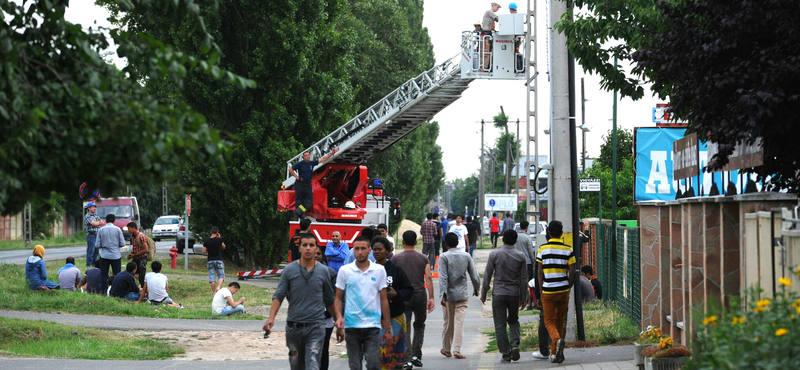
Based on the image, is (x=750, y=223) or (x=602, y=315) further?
(x=602, y=315)

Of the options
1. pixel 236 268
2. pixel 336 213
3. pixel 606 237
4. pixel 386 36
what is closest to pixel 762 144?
pixel 606 237

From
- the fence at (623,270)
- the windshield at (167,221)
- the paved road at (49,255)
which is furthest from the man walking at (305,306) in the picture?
the windshield at (167,221)

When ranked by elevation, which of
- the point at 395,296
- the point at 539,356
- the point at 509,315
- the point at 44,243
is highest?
the point at 395,296

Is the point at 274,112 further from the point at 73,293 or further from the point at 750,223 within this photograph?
the point at 750,223

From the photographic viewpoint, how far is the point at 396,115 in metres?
24.2

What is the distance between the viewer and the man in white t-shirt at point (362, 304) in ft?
30.2

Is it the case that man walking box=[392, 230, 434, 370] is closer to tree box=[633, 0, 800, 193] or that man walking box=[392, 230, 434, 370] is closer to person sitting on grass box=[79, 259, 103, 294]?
tree box=[633, 0, 800, 193]

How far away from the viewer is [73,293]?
18406 millimetres

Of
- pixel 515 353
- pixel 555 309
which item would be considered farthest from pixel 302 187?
pixel 555 309

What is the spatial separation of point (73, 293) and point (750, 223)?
14164 millimetres

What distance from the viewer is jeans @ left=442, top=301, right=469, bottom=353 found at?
41.6ft

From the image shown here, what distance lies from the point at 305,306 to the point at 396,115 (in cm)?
1565

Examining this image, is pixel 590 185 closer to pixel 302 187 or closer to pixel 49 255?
pixel 302 187

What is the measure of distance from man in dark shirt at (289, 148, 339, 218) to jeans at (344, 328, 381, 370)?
1489cm
